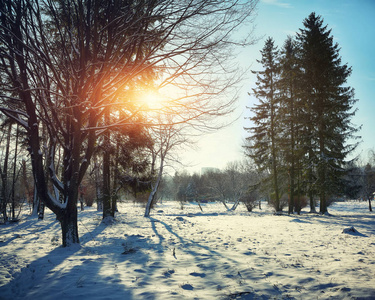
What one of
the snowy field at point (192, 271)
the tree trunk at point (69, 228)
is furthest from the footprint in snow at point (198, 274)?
the tree trunk at point (69, 228)

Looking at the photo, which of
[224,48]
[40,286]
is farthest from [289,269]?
[224,48]

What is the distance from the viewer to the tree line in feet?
50.5

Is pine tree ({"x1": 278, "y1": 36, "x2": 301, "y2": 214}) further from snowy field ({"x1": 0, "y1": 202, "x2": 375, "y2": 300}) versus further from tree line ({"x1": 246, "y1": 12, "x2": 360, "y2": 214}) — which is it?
snowy field ({"x1": 0, "y1": 202, "x2": 375, "y2": 300})

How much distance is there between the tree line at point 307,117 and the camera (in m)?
15.4

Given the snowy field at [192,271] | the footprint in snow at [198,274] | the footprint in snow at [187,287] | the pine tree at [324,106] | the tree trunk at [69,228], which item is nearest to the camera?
the snowy field at [192,271]

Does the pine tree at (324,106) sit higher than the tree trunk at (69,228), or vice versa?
the pine tree at (324,106)

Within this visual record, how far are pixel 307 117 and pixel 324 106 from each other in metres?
1.42

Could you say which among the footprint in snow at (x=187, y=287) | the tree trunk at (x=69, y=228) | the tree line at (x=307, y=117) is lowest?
the footprint in snow at (x=187, y=287)

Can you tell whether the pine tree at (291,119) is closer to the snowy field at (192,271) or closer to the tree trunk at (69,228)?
the snowy field at (192,271)

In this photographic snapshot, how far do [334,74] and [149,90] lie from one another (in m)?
17.0

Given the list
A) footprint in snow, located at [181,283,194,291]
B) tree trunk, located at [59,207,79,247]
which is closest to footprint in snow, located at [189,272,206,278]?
footprint in snow, located at [181,283,194,291]

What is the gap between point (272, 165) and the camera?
18.9 m

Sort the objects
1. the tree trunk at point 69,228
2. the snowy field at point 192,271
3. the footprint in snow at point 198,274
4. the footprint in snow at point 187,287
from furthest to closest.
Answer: the tree trunk at point 69,228 → the footprint in snow at point 198,274 → the footprint in snow at point 187,287 → the snowy field at point 192,271

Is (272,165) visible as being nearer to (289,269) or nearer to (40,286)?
(289,269)
